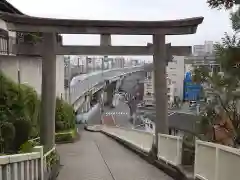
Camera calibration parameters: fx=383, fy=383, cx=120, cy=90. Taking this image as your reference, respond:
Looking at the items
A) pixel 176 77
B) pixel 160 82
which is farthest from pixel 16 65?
pixel 176 77

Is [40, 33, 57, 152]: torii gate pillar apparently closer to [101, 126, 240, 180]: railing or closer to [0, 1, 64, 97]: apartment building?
[0, 1, 64, 97]: apartment building

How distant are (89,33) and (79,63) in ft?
266

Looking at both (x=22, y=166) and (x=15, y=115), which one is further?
(x=15, y=115)

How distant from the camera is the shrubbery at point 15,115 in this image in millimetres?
9398

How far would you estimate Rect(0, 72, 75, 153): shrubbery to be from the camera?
9.40 m

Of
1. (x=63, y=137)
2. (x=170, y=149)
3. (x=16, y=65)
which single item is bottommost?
(x=63, y=137)

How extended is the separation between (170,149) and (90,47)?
16.0 feet

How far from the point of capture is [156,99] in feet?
45.6

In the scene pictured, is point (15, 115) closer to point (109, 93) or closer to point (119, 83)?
point (119, 83)

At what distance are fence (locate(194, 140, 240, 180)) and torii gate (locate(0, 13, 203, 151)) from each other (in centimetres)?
544

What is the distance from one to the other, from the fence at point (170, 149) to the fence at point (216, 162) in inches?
84.2

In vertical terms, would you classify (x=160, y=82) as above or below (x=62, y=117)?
above

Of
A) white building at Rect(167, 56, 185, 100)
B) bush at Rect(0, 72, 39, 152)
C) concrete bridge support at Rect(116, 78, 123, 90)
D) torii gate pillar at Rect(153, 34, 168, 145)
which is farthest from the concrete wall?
concrete bridge support at Rect(116, 78, 123, 90)

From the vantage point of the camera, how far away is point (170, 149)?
11.6 meters
